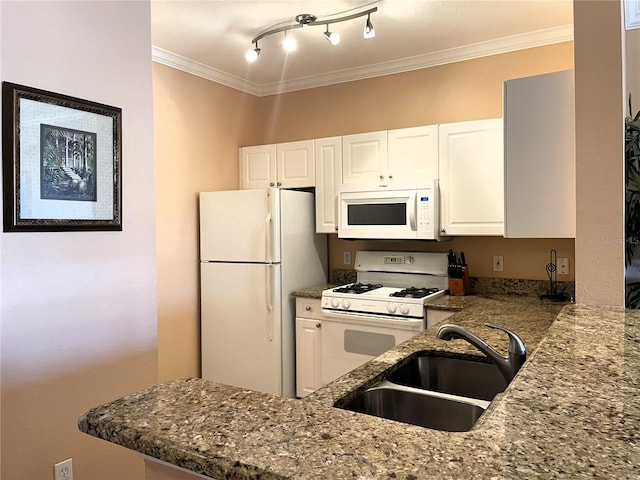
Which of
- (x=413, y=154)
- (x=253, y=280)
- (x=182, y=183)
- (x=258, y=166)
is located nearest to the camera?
(x=413, y=154)

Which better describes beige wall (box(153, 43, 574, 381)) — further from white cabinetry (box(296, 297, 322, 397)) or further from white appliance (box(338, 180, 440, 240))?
white cabinetry (box(296, 297, 322, 397))

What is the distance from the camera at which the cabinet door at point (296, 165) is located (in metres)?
3.64

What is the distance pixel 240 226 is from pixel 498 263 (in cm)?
183

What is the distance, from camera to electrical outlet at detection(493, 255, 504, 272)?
3.26 meters

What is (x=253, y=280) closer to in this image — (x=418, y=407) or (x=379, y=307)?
(x=379, y=307)

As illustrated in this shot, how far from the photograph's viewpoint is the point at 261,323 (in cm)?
337

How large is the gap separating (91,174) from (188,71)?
1.88m

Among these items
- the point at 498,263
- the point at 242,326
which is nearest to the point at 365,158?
the point at 498,263

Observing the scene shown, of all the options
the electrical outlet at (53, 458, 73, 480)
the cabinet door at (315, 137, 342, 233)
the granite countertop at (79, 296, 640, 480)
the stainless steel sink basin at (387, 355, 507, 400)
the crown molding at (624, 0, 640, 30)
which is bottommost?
the electrical outlet at (53, 458, 73, 480)

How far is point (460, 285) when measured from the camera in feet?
10.5

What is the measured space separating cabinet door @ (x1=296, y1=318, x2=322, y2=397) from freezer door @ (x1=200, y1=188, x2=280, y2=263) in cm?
53

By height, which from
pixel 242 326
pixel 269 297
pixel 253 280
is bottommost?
pixel 242 326

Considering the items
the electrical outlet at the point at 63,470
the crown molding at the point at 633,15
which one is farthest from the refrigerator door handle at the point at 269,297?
the crown molding at the point at 633,15

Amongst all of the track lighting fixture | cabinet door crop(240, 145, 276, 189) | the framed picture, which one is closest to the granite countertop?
the framed picture
